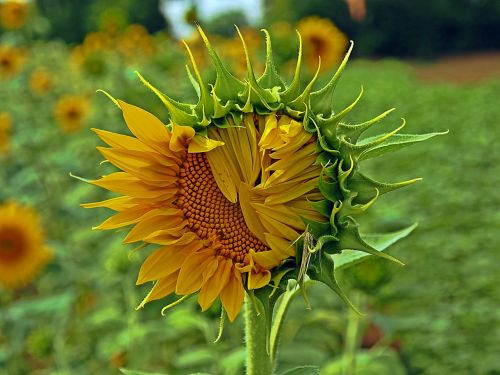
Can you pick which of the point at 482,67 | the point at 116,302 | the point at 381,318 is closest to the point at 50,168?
the point at 116,302

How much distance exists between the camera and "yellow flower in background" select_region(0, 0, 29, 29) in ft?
14.5

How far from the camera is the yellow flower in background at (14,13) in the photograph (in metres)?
4.41

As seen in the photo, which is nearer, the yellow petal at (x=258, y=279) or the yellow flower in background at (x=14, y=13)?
the yellow petal at (x=258, y=279)

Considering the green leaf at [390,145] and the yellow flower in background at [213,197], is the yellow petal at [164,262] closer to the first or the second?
the yellow flower in background at [213,197]

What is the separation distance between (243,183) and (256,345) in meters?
0.21

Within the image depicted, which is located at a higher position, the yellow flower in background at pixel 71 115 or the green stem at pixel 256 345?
the yellow flower in background at pixel 71 115

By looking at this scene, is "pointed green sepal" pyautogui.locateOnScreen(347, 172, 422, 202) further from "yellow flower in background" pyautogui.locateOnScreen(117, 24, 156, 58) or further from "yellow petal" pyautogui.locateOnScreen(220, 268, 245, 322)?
"yellow flower in background" pyautogui.locateOnScreen(117, 24, 156, 58)

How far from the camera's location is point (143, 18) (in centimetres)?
1816

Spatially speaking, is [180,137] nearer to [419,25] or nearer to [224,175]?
[224,175]

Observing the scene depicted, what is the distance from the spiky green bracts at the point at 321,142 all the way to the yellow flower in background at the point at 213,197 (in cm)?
1

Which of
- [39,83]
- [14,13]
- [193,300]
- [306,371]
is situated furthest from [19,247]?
[14,13]

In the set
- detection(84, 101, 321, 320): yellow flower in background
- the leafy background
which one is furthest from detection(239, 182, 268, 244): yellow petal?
the leafy background

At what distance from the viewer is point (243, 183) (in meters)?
0.72

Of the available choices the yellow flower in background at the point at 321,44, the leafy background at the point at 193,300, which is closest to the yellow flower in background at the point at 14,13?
the leafy background at the point at 193,300
